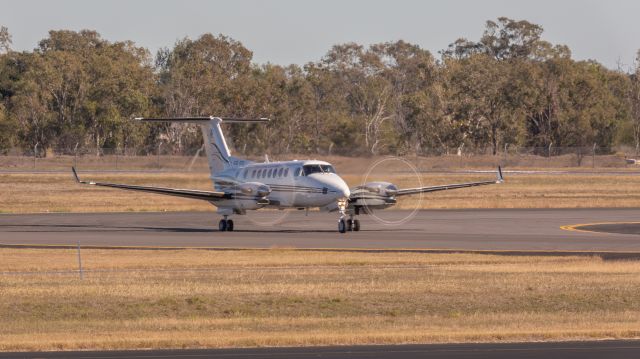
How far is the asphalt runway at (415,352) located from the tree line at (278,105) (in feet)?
317

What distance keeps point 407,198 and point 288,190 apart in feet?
66.9

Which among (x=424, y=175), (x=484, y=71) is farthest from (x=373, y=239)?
(x=484, y=71)

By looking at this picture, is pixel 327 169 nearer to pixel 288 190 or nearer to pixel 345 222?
pixel 288 190

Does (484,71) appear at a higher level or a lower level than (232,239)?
higher

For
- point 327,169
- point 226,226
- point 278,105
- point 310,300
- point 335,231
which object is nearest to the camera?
point 310,300

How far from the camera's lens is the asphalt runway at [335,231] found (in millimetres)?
39656

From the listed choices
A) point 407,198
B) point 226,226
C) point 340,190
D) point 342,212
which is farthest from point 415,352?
point 407,198

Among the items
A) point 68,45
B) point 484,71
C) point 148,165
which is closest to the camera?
point 148,165

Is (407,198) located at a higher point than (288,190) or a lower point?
lower

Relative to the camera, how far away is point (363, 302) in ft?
83.9

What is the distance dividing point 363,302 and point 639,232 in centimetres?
2241

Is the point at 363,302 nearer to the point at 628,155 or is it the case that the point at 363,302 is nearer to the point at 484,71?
the point at 628,155

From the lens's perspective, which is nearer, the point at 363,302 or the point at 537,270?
the point at 363,302

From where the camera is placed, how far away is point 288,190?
153ft
